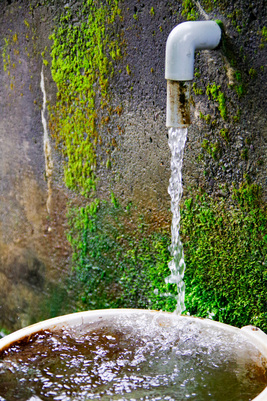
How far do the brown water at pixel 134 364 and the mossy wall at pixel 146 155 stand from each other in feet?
1.44

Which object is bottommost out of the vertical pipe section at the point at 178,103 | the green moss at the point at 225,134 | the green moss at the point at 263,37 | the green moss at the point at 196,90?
the green moss at the point at 225,134

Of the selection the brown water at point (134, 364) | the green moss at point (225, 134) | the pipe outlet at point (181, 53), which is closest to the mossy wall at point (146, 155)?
the green moss at point (225, 134)

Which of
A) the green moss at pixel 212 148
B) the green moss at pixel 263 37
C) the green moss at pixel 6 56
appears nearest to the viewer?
the green moss at pixel 263 37

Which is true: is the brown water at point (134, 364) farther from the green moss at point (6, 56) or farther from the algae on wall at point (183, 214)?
the green moss at point (6, 56)

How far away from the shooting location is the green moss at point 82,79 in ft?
9.50

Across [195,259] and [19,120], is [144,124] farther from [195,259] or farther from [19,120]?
[19,120]

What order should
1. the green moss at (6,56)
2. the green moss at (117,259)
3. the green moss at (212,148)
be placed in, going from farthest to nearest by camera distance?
the green moss at (6,56), the green moss at (117,259), the green moss at (212,148)

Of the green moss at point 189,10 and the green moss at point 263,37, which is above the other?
the green moss at point 189,10

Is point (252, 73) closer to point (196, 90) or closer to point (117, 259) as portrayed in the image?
point (196, 90)

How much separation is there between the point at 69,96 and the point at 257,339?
6.29 ft

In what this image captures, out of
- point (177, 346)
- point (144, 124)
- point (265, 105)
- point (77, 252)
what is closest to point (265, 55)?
point (265, 105)

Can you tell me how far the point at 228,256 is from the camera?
247 centimetres

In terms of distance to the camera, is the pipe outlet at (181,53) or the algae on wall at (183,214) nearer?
the pipe outlet at (181,53)

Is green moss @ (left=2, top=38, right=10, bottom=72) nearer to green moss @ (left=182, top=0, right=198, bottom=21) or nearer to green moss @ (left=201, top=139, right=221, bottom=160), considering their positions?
green moss @ (left=182, top=0, right=198, bottom=21)
